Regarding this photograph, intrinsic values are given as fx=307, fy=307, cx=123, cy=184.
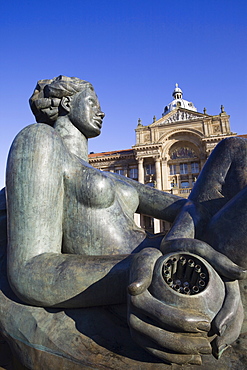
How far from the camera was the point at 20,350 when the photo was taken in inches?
55.1

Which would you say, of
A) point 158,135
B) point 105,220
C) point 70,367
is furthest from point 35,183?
point 158,135

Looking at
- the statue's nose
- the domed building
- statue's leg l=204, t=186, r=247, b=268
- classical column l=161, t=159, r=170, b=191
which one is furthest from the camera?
classical column l=161, t=159, r=170, b=191

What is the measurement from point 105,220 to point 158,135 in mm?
28248

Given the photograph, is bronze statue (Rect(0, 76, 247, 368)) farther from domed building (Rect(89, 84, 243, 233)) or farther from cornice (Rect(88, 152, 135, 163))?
cornice (Rect(88, 152, 135, 163))

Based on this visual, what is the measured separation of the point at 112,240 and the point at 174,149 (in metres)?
28.2

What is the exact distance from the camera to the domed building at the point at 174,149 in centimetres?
2800

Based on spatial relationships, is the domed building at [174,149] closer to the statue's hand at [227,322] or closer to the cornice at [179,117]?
the cornice at [179,117]

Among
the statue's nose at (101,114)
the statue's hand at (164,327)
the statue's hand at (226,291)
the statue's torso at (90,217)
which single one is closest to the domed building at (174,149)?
the statue's nose at (101,114)

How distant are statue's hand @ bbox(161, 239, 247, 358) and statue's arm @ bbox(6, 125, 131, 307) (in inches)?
11.3

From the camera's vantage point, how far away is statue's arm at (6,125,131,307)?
4.50ft

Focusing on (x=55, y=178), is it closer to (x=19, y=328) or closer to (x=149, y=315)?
(x=19, y=328)

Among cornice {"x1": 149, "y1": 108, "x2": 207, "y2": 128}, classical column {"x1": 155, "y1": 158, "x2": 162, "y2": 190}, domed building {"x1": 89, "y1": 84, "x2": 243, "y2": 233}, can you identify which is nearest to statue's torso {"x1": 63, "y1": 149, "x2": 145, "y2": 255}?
domed building {"x1": 89, "y1": 84, "x2": 243, "y2": 233}

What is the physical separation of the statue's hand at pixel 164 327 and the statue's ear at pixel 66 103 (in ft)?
4.54

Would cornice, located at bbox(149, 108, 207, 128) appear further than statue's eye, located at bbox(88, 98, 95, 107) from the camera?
Yes
